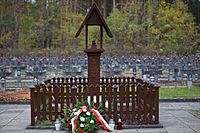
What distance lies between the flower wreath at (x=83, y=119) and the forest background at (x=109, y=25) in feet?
118

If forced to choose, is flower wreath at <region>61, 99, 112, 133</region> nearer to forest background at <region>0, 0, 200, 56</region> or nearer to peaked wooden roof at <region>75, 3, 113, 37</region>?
peaked wooden roof at <region>75, 3, 113, 37</region>

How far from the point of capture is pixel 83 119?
9.38m

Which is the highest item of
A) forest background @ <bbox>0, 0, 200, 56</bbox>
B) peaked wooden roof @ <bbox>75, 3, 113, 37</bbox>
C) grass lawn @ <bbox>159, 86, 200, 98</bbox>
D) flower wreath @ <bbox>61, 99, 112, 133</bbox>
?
forest background @ <bbox>0, 0, 200, 56</bbox>

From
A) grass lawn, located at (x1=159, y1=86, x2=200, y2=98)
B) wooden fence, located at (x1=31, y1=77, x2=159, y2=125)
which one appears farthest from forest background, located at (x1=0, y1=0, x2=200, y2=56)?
wooden fence, located at (x1=31, y1=77, x2=159, y2=125)

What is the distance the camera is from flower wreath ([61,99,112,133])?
9352mm

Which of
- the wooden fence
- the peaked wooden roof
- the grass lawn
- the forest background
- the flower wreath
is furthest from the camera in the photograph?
the forest background

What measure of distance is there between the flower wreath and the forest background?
3583 centimetres

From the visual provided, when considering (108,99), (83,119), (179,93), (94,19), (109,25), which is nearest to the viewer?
(83,119)

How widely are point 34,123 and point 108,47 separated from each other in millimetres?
37235

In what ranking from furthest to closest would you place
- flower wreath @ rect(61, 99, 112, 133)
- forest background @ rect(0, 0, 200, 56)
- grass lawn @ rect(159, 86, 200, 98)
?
forest background @ rect(0, 0, 200, 56), grass lawn @ rect(159, 86, 200, 98), flower wreath @ rect(61, 99, 112, 133)

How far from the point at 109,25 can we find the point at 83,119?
4195 cm

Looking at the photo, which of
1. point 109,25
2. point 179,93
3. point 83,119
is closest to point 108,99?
point 83,119

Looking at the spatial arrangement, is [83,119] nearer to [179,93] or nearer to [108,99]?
[108,99]

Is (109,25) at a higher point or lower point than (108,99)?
higher
